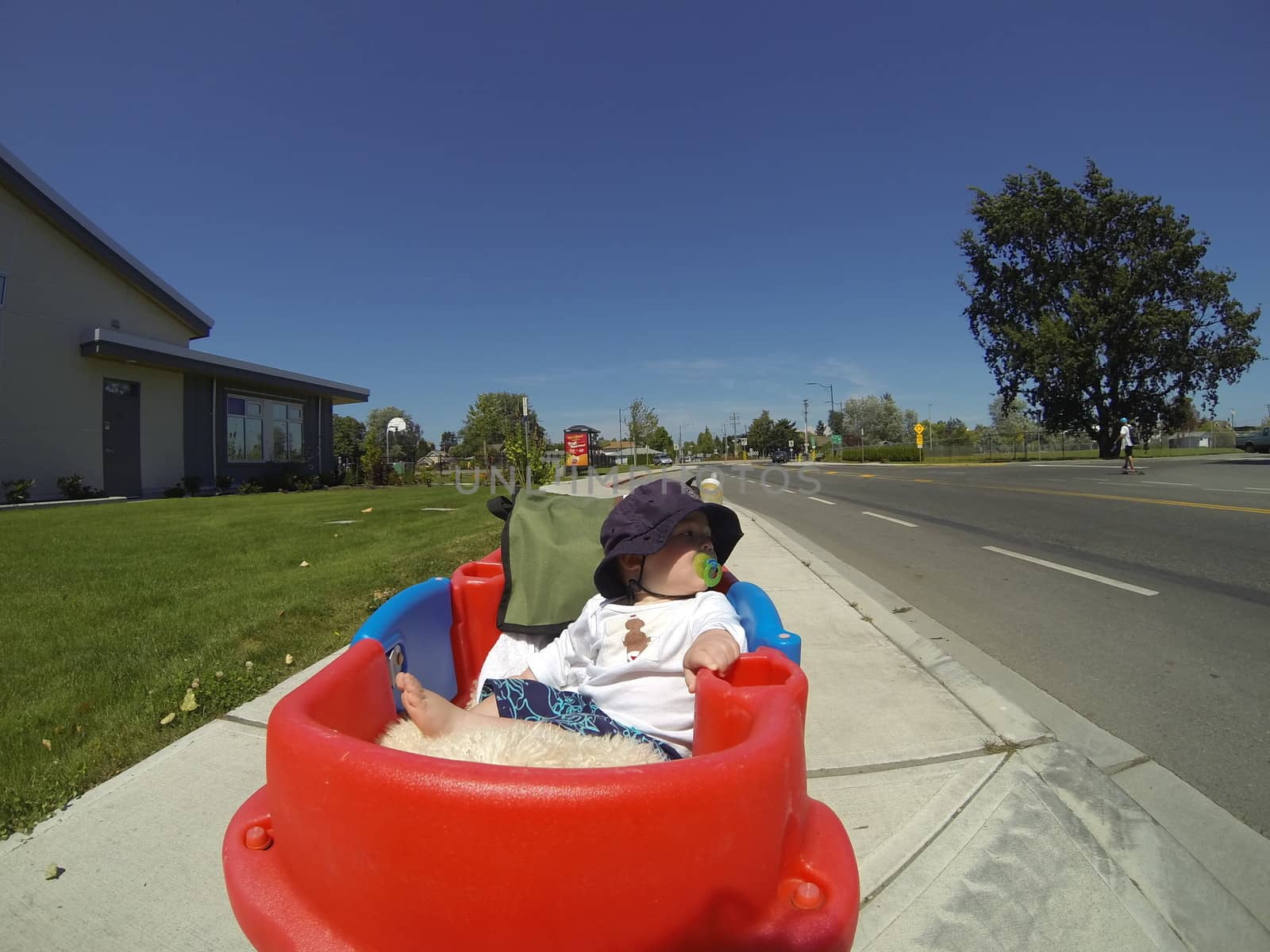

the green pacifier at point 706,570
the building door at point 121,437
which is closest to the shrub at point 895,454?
the building door at point 121,437

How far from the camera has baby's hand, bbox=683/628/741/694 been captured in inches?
71.4

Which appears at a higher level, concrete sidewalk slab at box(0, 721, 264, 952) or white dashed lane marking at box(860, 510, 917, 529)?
white dashed lane marking at box(860, 510, 917, 529)

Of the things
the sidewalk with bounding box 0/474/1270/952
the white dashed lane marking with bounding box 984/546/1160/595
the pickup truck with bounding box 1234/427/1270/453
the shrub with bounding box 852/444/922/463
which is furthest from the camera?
the shrub with bounding box 852/444/922/463

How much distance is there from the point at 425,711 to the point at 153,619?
388cm

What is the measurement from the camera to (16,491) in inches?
569

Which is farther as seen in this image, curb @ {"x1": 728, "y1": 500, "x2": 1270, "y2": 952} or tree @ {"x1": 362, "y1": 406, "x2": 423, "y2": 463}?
tree @ {"x1": 362, "y1": 406, "x2": 423, "y2": 463}

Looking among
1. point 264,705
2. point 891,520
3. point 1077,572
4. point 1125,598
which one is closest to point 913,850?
point 264,705

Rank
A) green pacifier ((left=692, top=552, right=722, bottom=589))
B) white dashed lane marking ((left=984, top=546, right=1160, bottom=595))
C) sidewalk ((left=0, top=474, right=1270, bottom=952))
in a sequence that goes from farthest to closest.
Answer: white dashed lane marking ((left=984, top=546, right=1160, bottom=595)), green pacifier ((left=692, top=552, right=722, bottom=589)), sidewalk ((left=0, top=474, right=1270, bottom=952))

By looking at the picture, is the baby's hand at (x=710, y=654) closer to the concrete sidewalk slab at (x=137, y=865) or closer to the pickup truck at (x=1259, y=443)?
the concrete sidewalk slab at (x=137, y=865)

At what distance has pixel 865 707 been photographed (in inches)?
125

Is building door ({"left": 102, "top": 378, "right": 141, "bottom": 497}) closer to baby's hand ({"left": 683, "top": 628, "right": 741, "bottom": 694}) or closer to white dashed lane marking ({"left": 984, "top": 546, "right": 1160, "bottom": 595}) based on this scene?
white dashed lane marking ({"left": 984, "top": 546, "right": 1160, "bottom": 595})

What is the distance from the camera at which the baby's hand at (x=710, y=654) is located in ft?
5.95

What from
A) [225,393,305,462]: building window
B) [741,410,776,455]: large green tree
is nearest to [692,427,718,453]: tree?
[741,410,776,455]: large green tree

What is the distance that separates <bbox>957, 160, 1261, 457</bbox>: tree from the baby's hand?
137 feet
